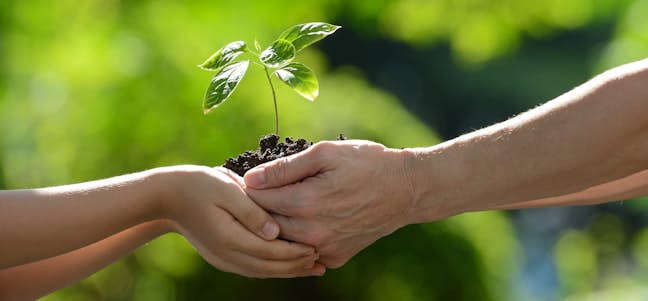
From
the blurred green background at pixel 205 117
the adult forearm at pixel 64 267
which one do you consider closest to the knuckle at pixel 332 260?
the adult forearm at pixel 64 267

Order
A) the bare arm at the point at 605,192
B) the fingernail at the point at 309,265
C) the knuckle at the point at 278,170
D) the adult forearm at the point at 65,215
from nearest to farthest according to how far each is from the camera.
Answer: the adult forearm at the point at 65,215 → the knuckle at the point at 278,170 → the fingernail at the point at 309,265 → the bare arm at the point at 605,192

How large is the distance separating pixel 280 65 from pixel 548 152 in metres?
0.72

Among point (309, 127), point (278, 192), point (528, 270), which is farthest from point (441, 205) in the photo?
point (528, 270)

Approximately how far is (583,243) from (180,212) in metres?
8.21

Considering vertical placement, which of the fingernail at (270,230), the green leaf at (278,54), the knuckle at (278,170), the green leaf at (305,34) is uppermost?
the green leaf at (305,34)

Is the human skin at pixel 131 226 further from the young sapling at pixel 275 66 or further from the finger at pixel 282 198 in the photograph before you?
the young sapling at pixel 275 66

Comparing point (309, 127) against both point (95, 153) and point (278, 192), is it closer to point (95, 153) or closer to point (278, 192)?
point (95, 153)

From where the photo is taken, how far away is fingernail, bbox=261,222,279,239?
8.90 feet

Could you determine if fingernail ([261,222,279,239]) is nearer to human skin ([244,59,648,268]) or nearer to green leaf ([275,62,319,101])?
human skin ([244,59,648,268])

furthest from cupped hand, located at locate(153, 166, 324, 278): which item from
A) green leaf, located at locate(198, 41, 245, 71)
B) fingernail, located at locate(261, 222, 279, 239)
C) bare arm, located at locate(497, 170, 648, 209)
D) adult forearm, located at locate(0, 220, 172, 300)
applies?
bare arm, located at locate(497, 170, 648, 209)

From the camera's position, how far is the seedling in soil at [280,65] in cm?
261

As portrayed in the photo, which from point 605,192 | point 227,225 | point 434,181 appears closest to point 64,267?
point 227,225

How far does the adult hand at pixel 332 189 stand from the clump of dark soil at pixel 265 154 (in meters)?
0.08

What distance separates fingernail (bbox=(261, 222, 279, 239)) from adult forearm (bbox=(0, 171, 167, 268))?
0.32 meters
